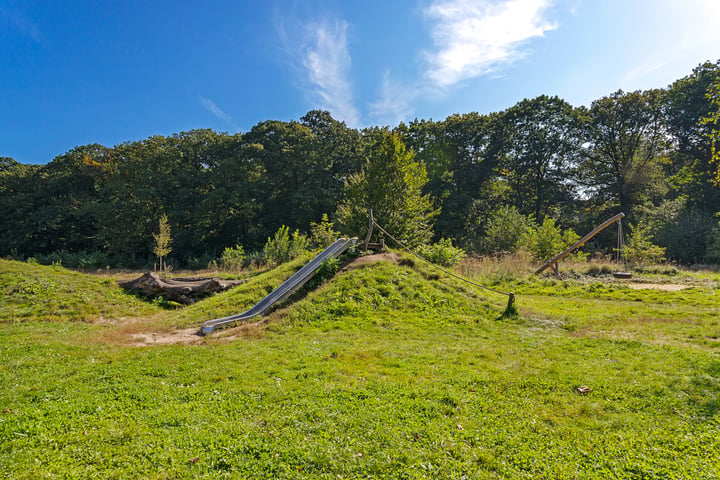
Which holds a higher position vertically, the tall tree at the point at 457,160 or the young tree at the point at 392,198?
the tall tree at the point at 457,160

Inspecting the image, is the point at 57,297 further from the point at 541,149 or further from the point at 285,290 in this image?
the point at 541,149

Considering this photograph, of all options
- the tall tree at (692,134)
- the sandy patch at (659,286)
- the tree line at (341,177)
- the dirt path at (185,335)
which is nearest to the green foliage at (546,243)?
the sandy patch at (659,286)

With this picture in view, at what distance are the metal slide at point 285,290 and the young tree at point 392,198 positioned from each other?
309 centimetres

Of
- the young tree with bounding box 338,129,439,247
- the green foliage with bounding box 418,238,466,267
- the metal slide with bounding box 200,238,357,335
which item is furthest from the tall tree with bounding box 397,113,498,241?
the metal slide with bounding box 200,238,357,335

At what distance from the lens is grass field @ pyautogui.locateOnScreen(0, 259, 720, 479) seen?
9.04 feet

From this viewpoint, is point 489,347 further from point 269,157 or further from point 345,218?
point 269,157

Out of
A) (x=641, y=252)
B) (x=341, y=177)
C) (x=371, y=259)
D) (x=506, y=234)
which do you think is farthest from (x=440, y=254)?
(x=341, y=177)

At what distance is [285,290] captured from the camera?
9.22 metres

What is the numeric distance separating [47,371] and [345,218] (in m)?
11.2

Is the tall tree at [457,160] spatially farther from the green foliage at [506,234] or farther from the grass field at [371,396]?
the grass field at [371,396]

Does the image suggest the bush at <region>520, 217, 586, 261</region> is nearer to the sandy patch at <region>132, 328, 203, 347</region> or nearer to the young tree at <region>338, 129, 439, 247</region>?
the young tree at <region>338, 129, 439, 247</region>

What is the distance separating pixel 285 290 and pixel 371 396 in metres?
5.76

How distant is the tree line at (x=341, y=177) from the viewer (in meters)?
29.6

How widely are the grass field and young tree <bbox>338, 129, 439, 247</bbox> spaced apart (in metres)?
6.04
